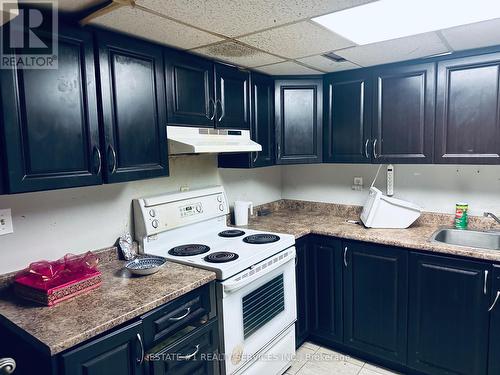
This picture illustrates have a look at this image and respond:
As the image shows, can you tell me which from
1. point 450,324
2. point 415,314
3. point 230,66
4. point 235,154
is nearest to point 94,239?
point 235,154

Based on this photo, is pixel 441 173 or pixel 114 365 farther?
pixel 441 173

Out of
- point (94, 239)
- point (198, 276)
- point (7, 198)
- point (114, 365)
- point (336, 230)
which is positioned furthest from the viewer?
point (336, 230)

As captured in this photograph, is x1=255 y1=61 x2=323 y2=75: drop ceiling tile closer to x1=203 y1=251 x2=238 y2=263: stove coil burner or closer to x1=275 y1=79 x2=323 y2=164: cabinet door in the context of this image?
x1=275 y1=79 x2=323 y2=164: cabinet door

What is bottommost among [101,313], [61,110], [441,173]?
[101,313]

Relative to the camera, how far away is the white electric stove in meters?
1.87

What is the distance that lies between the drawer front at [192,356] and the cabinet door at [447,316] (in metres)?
1.31

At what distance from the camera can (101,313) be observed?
1394 mm

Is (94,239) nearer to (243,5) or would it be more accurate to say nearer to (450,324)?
(243,5)

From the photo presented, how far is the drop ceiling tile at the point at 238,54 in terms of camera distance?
6.60ft

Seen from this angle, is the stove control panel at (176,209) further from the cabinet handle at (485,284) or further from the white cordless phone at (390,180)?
the cabinet handle at (485,284)

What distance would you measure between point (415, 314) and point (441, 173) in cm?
105

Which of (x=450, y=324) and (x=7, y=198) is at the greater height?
(x=7, y=198)

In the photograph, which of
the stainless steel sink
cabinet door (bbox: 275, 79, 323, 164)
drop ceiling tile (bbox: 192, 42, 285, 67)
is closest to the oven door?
cabinet door (bbox: 275, 79, 323, 164)

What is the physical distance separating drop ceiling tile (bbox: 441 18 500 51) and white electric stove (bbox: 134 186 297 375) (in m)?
1.51
